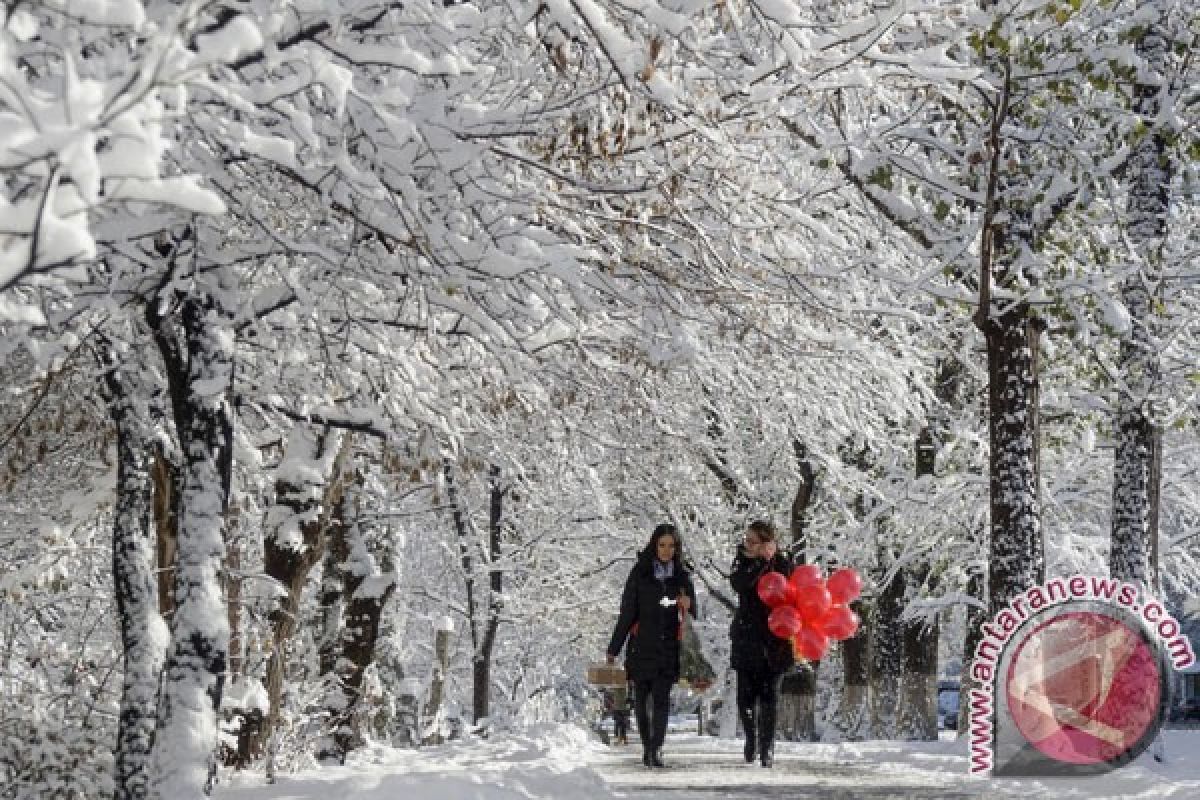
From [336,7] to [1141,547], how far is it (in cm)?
1093

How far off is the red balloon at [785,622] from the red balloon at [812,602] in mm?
99

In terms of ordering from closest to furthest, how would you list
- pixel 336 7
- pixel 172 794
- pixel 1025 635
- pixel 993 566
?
pixel 336 7 < pixel 172 794 < pixel 1025 635 < pixel 993 566

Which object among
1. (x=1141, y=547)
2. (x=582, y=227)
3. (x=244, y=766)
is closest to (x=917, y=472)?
(x=1141, y=547)

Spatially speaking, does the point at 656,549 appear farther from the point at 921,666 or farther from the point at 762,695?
the point at 921,666

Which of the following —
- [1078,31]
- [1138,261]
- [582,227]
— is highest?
[1078,31]

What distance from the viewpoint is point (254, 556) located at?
21859 mm

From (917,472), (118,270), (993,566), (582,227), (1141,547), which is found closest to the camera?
(118,270)

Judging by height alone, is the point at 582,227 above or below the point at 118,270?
above

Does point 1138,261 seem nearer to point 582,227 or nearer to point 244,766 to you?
point 582,227

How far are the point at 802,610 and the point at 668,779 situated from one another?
5.38ft

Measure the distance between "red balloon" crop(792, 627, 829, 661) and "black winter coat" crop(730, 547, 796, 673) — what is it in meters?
0.07

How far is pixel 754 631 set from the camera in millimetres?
12062

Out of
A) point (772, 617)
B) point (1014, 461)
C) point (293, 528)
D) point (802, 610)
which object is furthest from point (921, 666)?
point (293, 528)

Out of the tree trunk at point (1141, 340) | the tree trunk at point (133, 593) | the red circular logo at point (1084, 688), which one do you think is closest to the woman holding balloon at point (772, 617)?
the red circular logo at point (1084, 688)
